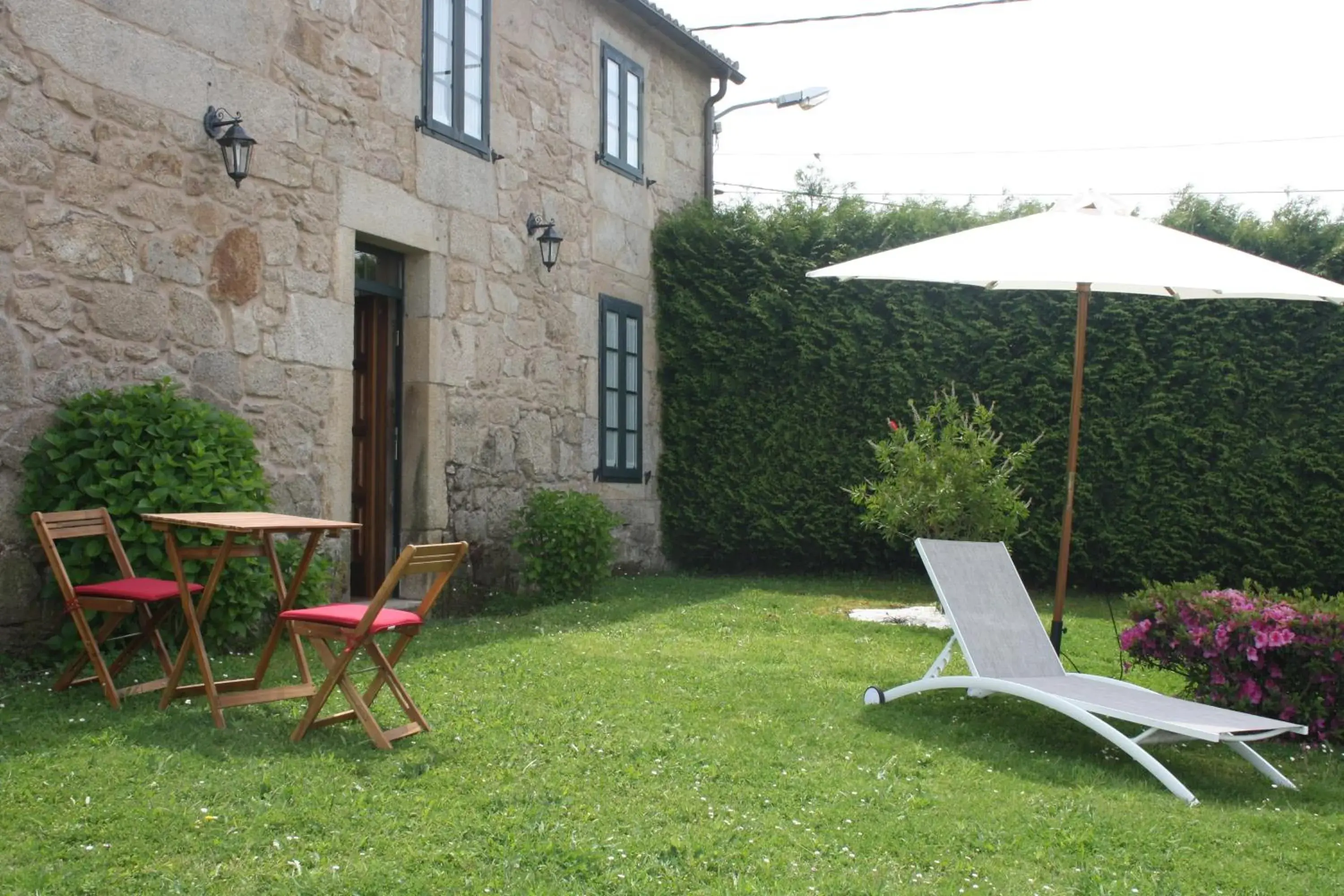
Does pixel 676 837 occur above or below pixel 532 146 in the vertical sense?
below

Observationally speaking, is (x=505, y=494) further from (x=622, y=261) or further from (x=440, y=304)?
(x=622, y=261)

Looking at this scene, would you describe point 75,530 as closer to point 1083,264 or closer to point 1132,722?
point 1132,722

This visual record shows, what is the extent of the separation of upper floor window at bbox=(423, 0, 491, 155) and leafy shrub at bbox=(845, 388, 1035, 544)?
A: 376 cm

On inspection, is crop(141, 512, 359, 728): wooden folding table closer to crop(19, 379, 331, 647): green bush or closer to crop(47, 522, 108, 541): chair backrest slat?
crop(47, 522, 108, 541): chair backrest slat

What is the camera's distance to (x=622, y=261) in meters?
10.6

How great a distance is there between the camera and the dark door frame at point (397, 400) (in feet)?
26.9

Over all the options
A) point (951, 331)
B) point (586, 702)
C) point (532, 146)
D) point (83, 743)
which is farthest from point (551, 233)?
point (83, 743)

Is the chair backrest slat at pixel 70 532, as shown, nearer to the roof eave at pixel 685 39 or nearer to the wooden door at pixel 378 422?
the wooden door at pixel 378 422

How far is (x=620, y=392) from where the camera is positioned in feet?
35.1

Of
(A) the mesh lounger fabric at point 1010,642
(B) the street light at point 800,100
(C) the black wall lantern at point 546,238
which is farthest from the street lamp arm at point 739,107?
(A) the mesh lounger fabric at point 1010,642

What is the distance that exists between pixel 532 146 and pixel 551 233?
2.32 ft

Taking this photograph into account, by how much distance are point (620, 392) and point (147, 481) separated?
18.8 ft

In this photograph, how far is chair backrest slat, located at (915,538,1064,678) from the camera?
5.14m

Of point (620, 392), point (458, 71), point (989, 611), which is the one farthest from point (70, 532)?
point (620, 392)
